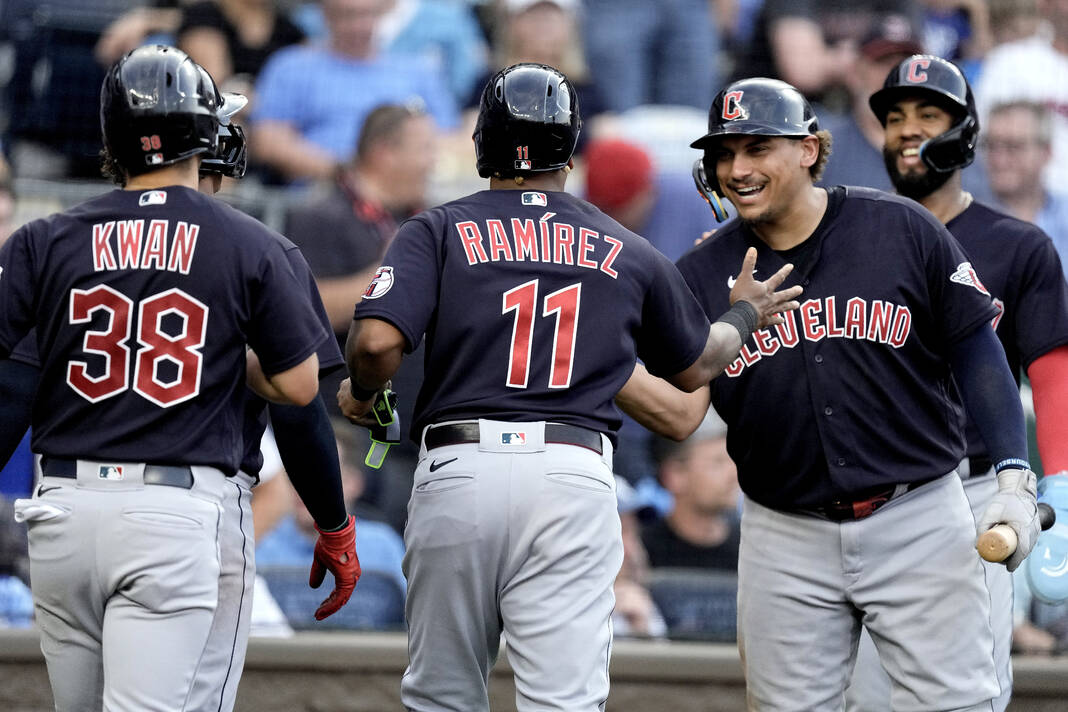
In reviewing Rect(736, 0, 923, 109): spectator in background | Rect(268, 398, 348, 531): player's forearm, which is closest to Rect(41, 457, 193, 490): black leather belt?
Rect(268, 398, 348, 531): player's forearm

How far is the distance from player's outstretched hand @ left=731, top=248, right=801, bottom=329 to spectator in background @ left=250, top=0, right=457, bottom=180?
3.33 metres

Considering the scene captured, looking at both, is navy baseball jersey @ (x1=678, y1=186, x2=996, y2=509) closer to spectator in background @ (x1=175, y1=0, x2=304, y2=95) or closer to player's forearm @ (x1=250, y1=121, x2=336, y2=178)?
player's forearm @ (x1=250, y1=121, x2=336, y2=178)

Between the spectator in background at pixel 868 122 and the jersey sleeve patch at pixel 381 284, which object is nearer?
the jersey sleeve patch at pixel 381 284

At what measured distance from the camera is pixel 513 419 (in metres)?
3.18

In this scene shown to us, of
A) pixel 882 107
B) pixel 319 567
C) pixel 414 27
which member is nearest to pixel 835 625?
pixel 319 567

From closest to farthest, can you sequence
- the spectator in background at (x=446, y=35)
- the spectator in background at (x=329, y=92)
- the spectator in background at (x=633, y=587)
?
the spectator in background at (x=633, y=587) < the spectator in background at (x=329, y=92) < the spectator in background at (x=446, y=35)

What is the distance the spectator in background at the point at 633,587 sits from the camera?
5.71 m

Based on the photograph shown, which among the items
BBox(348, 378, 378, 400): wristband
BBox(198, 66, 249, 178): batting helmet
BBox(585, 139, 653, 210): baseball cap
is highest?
BBox(198, 66, 249, 178): batting helmet

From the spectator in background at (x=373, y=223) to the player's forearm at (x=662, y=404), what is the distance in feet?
7.25

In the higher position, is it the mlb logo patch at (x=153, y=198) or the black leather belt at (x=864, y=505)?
the mlb logo patch at (x=153, y=198)

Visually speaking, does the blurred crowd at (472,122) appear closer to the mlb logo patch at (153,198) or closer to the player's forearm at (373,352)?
the player's forearm at (373,352)

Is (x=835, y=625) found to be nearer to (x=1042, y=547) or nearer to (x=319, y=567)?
(x=1042, y=547)

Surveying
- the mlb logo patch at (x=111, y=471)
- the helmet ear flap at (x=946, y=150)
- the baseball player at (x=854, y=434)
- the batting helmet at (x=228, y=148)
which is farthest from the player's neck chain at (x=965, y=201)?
the mlb logo patch at (x=111, y=471)

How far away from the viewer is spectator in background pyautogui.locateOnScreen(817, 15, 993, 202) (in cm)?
660
